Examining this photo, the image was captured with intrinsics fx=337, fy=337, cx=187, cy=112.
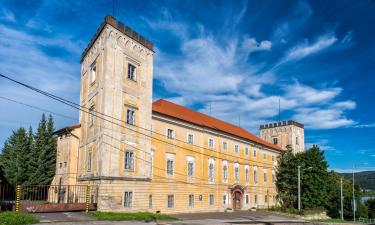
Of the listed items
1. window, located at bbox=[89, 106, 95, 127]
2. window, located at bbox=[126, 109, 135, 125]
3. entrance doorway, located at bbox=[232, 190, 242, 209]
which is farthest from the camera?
entrance doorway, located at bbox=[232, 190, 242, 209]

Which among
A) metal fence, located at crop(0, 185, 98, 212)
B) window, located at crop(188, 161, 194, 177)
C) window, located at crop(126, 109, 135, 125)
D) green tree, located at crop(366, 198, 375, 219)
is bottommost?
green tree, located at crop(366, 198, 375, 219)

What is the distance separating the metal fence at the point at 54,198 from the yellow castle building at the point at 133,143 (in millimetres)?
658

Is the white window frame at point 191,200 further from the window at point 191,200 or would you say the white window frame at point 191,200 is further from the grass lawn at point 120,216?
the grass lawn at point 120,216

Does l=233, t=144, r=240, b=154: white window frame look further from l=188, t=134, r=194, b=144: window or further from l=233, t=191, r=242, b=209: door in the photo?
l=188, t=134, r=194, b=144: window

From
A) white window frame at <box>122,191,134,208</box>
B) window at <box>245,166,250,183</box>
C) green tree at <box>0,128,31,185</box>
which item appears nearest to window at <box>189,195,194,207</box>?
white window frame at <box>122,191,134,208</box>

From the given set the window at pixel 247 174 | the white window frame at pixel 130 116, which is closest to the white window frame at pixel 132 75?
the white window frame at pixel 130 116

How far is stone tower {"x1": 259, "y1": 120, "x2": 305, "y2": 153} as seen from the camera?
5556 centimetres

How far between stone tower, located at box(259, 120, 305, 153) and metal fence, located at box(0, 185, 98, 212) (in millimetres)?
36894

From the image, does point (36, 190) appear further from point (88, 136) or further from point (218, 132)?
point (218, 132)

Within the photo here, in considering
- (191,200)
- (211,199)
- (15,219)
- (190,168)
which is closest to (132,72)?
(190,168)

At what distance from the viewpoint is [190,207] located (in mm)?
32781

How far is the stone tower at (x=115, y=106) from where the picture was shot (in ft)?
81.7

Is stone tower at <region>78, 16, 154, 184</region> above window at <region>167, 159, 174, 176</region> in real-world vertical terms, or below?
above

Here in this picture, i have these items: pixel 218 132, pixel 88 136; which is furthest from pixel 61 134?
pixel 218 132
